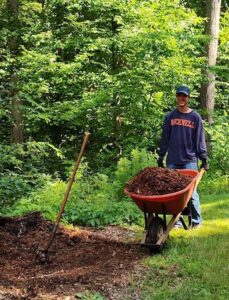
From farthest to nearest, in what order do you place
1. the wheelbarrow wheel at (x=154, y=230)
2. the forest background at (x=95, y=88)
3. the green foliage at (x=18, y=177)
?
1. the forest background at (x=95, y=88)
2. the green foliage at (x=18, y=177)
3. the wheelbarrow wheel at (x=154, y=230)

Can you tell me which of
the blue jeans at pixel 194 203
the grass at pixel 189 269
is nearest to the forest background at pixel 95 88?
the blue jeans at pixel 194 203

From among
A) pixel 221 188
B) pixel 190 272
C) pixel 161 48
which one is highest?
pixel 161 48

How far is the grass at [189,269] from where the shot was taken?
4.74m

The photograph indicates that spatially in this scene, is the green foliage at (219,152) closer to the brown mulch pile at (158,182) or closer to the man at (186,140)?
the man at (186,140)

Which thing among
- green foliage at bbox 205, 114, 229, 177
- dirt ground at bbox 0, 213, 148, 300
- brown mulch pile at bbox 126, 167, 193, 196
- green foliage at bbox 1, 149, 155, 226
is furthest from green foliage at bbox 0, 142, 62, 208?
green foliage at bbox 205, 114, 229, 177

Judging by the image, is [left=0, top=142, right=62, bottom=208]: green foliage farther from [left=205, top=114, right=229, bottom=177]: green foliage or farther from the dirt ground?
[left=205, top=114, right=229, bottom=177]: green foliage

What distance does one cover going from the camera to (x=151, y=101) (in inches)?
470

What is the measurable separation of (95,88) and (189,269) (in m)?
8.75

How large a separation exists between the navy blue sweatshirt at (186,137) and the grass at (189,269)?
1.09 metres

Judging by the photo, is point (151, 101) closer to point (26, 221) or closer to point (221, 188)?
point (221, 188)

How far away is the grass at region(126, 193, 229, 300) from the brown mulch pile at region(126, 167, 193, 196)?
2.63ft

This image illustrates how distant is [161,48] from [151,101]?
144 centimetres

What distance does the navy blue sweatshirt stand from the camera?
6.93 meters

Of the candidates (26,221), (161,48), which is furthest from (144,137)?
(26,221)
